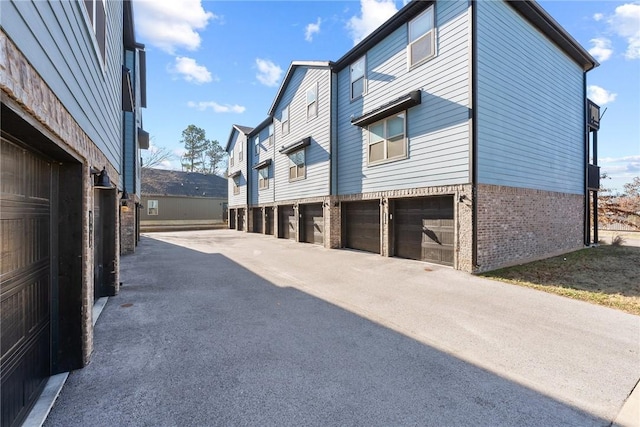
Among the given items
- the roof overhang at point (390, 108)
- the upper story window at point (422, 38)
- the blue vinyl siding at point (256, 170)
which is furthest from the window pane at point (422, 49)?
the blue vinyl siding at point (256, 170)

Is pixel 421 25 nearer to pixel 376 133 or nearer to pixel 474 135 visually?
pixel 376 133

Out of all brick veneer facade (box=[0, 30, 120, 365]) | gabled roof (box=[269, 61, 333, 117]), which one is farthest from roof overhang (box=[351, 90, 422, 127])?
brick veneer facade (box=[0, 30, 120, 365])

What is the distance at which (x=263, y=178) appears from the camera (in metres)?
22.1

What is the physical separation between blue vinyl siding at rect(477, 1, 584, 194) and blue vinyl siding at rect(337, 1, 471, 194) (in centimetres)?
50

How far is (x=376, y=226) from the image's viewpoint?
12.2 meters

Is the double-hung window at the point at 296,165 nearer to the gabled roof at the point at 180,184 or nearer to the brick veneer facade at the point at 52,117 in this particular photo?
the brick veneer facade at the point at 52,117

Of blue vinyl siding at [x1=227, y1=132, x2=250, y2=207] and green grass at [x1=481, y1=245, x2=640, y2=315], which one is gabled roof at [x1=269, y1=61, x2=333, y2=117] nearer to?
blue vinyl siding at [x1=227, y1=132, x2=250, y2=207]

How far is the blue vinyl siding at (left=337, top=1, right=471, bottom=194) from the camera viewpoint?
28.5 feet

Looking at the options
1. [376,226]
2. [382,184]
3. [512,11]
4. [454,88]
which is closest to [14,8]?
[454,88]

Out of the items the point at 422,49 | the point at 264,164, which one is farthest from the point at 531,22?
the point at 264,164

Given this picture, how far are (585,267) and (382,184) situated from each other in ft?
22.5

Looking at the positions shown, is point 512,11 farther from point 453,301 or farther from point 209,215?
point 209,215

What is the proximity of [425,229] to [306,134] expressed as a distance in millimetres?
9045

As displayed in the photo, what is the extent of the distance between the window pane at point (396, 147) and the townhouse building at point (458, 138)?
48 mm
